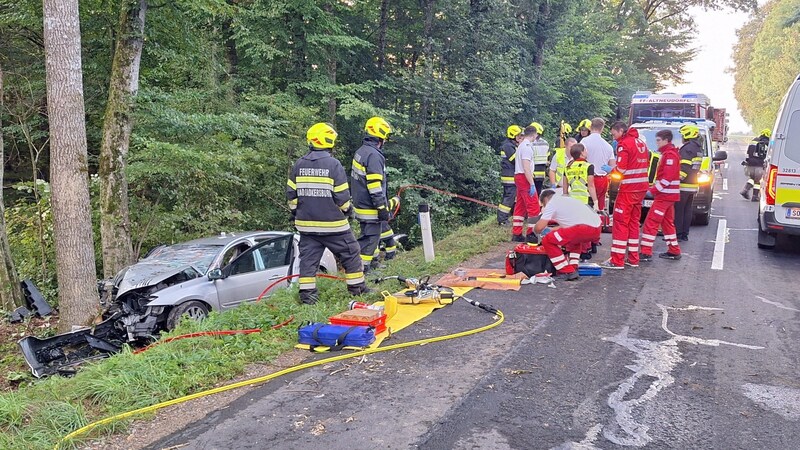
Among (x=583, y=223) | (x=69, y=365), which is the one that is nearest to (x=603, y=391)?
(x=583, y=223)

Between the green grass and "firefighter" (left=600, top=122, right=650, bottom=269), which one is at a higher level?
"firefighter" (left=600, top=122, right=650, bottom=269)

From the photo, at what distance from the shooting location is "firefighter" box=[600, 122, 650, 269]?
8172 mm

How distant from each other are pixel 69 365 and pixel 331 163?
152 inches

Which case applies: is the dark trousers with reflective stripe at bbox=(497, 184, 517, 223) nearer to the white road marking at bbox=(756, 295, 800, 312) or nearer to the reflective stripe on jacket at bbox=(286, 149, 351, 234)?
the white road marking at bbox=(756, 295, 800, 312)

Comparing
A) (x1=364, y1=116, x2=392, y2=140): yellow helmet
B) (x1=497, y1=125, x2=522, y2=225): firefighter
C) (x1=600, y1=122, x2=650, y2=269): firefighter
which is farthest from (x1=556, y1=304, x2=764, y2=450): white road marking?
(x1=497, y1=125, x2=522, y2=225): firefighter

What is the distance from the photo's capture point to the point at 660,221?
8.73 m

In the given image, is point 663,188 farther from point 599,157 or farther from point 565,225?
point 565,225

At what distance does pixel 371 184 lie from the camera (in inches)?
288

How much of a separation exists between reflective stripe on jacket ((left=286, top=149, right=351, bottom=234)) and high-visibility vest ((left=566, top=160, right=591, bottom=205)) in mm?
3934

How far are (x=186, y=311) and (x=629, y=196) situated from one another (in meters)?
6.47

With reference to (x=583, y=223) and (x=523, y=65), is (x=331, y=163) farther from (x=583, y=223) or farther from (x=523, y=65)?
(x=523, y=65)

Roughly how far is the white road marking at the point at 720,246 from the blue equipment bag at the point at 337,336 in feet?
19.4

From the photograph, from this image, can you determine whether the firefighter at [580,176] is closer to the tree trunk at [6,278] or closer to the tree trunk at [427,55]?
the tree trunk at [427,55]

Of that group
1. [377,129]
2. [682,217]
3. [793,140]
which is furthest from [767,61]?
[377,129]
